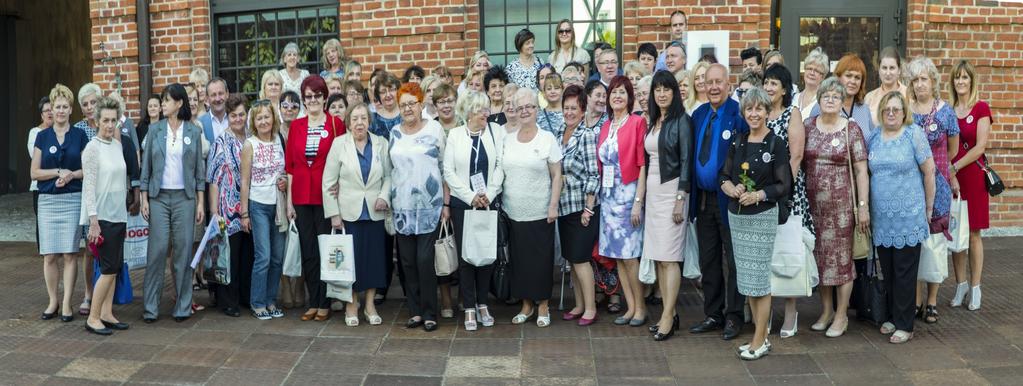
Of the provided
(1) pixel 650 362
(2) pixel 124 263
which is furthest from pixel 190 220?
(1) pixel 650 362

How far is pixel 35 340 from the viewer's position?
6676 millimetres

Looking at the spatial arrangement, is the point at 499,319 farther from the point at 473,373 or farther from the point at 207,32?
the point at 207,32

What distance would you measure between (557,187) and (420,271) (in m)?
1.14

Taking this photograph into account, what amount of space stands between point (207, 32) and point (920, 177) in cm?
830

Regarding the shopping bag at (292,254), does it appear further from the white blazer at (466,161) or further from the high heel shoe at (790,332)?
the high heel shoe at (790,332)

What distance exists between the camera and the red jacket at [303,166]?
7.03 meters

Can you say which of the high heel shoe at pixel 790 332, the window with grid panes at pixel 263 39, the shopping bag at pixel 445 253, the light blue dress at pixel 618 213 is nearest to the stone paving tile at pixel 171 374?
the shopping bag at pixel 445 253

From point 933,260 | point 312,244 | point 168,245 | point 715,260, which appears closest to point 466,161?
point 312,244

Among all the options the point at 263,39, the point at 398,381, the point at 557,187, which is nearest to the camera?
the point at 398,381

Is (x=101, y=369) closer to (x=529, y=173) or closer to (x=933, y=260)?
(x=529, y=173)

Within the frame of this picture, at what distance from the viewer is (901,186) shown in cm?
628

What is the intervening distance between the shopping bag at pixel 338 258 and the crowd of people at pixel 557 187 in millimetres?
97

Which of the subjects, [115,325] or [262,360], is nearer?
[262,360]

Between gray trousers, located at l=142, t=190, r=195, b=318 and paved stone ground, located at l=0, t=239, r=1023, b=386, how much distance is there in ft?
0.60
